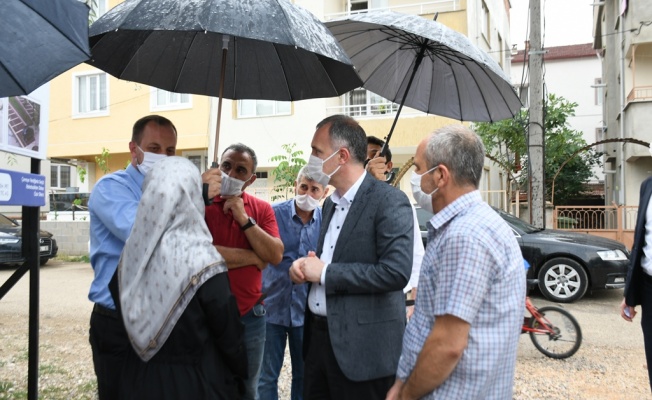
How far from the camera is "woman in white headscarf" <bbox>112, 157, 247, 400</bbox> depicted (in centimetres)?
208

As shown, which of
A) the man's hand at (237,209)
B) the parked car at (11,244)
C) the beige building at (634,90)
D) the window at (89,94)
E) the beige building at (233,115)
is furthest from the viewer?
the window at (89,94)

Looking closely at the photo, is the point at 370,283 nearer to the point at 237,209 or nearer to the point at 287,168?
the point at 237,209

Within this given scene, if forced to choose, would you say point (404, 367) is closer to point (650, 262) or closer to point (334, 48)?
point (334, 48)

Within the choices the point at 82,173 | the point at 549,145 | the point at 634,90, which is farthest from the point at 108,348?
the point at 549,145

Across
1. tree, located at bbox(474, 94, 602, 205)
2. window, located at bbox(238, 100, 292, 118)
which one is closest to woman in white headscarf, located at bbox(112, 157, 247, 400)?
tree, located at bbox(474, 94, 602, 205)


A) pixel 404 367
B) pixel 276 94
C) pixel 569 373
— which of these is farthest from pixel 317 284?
pixel 569 373

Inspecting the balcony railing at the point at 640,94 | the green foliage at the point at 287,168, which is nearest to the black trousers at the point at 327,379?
the green foliage at the point at 287,168

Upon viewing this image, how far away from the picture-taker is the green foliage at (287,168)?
49.9 ft

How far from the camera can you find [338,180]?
2891mm

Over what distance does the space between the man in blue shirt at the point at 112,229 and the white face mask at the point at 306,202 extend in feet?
4.29

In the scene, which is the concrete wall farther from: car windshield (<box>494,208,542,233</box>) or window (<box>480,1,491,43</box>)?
window (<box>480,1,491,43</box>)

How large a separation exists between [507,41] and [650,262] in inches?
1101

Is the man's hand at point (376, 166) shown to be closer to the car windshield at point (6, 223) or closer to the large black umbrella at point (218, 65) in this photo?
the large black umbrella at point (218, 65)

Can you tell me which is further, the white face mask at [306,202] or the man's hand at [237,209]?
the white face mask at [306,202]
